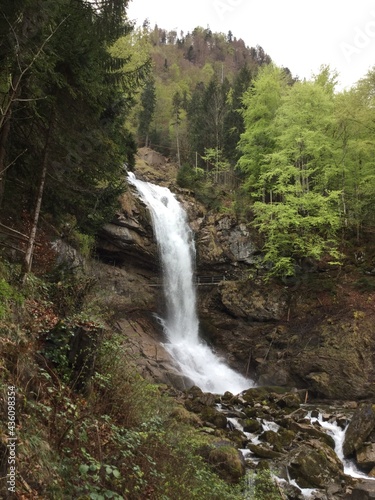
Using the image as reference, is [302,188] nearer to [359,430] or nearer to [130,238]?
[130,238]

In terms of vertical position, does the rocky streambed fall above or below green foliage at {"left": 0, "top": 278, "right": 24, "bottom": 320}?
below

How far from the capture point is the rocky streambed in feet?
26.3

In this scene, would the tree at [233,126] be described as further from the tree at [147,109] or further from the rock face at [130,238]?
the rock face at [130,238]

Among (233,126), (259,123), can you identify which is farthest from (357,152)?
(233,126)

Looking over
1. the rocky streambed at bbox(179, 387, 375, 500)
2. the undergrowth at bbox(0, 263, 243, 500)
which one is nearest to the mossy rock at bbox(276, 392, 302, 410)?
the rocky streambed at bbox(179, 387, 375, 500)

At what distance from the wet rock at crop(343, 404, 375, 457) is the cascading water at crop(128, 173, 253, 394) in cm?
685

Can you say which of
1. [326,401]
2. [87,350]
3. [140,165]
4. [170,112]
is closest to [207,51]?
[170,112]

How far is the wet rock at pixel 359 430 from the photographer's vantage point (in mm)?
9969

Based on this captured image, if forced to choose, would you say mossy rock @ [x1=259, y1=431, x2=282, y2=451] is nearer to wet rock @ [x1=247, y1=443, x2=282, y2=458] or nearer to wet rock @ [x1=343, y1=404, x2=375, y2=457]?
wet rock @ [x1=247, y1=443, x2=282, y2=458]

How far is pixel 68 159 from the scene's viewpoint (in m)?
7.98

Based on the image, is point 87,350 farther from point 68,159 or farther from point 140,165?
point 140,165

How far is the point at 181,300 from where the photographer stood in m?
21.1

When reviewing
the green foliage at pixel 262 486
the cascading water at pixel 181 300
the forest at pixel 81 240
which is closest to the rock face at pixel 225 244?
the cascading water at pixel 181 300

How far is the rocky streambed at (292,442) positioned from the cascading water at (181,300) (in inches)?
126
